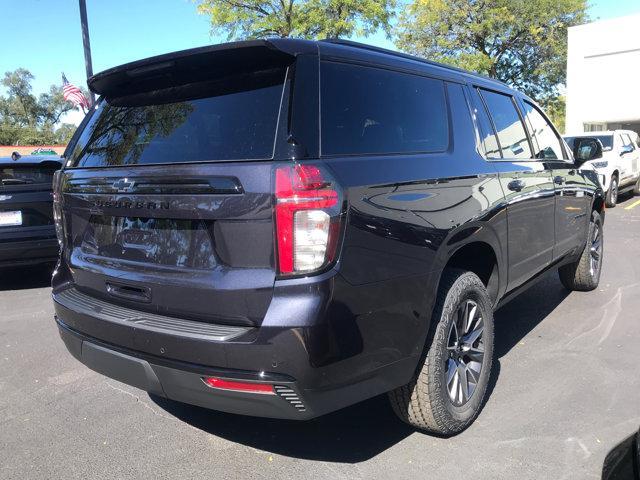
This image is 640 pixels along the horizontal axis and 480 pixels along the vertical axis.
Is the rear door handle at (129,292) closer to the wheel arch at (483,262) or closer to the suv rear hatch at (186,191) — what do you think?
the suv rear hatch at (186,191)

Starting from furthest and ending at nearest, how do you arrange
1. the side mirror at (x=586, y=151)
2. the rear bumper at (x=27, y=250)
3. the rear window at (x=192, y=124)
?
the rear bumper at (x=27, y=250), the side mirror at (x=586, y=151), the rear window at (x=192, y=124)

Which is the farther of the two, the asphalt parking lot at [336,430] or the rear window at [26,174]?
the rear window at [26,174]

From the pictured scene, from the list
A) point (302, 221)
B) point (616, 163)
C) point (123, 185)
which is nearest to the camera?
point (302, 221)

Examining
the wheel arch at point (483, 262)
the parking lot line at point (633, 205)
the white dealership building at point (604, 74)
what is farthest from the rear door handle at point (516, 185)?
the white dealership building at point (604, 74)

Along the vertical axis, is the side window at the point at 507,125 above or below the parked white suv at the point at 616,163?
above

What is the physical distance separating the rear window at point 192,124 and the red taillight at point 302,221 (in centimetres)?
18

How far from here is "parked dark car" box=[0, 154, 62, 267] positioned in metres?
6.39

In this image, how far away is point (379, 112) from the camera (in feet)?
9.16

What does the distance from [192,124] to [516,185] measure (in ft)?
7.25

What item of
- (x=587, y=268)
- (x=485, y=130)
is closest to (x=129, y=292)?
(x=485, y=130)

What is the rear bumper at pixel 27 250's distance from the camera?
21.0ft

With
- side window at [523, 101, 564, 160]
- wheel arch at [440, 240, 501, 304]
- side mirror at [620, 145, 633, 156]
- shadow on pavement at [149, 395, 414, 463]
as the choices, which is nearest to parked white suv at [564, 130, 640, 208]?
side mirror at [620, 145, 633, 156]

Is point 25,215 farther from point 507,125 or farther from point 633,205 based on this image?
point 633,205

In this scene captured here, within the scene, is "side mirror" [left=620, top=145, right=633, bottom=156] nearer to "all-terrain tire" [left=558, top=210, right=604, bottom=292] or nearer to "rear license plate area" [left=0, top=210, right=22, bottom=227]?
"all-terrain tire" [left=558, top=210, right=604, bottom=292]
